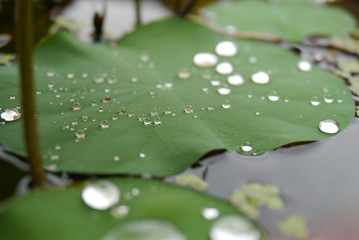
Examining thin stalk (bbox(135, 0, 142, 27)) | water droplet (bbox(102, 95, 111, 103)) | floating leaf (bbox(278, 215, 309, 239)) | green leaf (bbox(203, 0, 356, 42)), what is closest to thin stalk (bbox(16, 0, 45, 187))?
water droplet (bbox(102, 95, 111, 103))

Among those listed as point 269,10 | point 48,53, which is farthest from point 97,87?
point 269,10

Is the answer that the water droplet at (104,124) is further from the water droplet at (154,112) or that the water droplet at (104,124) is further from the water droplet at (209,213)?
the water droplet at (209,213)

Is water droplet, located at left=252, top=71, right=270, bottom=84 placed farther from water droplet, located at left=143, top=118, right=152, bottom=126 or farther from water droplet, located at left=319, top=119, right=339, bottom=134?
water droplet, located at left=143, top=118, right=152, bottom=126

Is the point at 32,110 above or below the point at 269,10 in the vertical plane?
above

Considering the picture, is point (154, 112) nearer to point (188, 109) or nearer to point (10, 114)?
point (188, 109)

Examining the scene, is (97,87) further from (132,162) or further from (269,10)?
(269,10)
